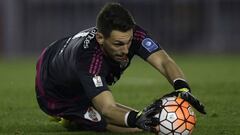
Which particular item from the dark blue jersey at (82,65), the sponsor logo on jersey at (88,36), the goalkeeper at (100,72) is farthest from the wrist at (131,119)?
the sponsor logo on jersey at (88,36)

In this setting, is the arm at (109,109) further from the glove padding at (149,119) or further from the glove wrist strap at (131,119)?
the glove padding at (149,119)

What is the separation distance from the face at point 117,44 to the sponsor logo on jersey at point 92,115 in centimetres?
114

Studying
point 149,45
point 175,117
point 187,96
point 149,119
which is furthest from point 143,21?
point 149,119

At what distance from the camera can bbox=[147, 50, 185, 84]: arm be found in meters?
7.49

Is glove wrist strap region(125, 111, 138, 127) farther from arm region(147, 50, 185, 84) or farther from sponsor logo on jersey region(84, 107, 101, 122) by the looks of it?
sponsor logo on jersey region(84, 107, 101, 122)

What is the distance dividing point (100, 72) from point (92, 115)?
1.09 m

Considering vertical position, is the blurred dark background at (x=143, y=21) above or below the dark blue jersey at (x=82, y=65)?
below

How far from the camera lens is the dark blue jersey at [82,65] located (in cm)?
707

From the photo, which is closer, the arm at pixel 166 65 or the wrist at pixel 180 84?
the wrist at pixel 180 84

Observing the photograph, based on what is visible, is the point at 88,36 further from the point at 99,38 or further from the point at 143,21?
the point at 143,21

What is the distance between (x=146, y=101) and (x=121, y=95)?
56.0 inches

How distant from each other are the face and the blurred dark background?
1948 centimetres

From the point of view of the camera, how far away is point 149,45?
7676 millimetres

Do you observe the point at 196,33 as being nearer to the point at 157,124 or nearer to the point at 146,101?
the point at 146,101
